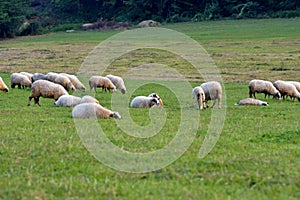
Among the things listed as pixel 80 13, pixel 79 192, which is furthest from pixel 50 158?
pixel 80 13

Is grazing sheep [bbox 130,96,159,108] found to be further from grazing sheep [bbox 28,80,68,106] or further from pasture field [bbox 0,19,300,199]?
grazing sheep [bbox 28,80,68,106]

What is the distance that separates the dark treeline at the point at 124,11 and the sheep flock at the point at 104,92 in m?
49.5

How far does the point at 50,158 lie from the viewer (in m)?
8.91

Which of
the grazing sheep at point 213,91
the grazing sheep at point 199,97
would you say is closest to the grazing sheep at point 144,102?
the grazing sheep at point 199,97

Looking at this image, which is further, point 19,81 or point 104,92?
point 19,81

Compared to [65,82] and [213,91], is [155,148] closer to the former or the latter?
[213,91]

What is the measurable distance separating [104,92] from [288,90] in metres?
7.47

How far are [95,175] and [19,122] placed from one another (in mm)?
5544

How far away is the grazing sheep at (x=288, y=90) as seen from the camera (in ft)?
70.4

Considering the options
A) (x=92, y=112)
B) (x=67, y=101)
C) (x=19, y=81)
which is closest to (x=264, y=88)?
(x=67, y=101)

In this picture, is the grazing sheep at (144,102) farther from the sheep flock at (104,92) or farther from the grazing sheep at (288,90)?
the grazing sheep at (288,90)

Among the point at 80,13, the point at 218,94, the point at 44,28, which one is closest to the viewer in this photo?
the point at 218,94

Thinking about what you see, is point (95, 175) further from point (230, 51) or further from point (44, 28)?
point (44, 28)

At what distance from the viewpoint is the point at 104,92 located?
2384 cm
